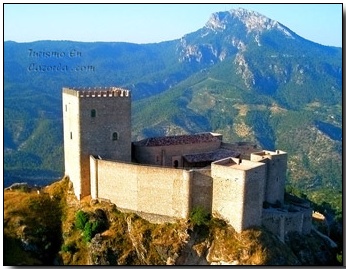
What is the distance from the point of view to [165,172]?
121ft

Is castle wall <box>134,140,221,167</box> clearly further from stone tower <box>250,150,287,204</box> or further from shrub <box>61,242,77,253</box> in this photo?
shrub <box>61,242,77,253</box>

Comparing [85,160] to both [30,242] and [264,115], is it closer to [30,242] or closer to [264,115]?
[30,242]

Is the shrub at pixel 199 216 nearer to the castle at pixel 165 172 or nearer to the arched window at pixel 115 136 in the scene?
the castle at pixel 165 172

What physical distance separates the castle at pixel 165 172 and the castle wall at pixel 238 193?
0.20 ft

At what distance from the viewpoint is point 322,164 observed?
459 feet

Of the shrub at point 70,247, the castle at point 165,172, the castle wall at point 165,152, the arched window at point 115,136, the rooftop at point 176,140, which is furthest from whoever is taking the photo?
the rooftop at point 176,140

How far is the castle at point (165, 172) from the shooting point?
35812mm

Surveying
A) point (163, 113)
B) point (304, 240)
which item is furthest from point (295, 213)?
point (163, 113)

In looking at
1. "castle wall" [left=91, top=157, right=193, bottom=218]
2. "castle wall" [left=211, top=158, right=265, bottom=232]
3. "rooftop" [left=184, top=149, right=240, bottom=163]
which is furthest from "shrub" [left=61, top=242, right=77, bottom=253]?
"rooftop" [left=184, top=149, right=240, bottom=163]

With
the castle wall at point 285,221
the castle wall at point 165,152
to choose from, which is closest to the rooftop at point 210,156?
the castle wall at point 165,152

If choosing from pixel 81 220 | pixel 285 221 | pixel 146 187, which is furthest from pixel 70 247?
pixel 285 221

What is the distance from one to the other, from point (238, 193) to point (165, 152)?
963cm

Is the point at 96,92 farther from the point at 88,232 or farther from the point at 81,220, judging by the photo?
the point at 88,232

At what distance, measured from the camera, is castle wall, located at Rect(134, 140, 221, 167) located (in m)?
42.7
